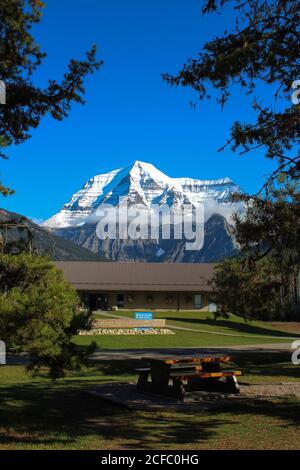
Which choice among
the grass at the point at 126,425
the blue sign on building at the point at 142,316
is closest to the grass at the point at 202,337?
the blue sign on building at the point at 142,316

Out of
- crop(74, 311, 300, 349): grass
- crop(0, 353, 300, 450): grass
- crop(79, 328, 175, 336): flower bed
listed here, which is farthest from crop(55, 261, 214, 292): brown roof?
crop(0, 353, 300, 450): grass

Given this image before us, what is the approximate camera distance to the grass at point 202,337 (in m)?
27.0

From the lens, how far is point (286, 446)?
680 centimetres

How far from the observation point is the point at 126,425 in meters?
8.27

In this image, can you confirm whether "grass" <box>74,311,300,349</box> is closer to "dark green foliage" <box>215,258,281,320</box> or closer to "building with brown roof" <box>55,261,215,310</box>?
"dark green foliage" <box>215,258,281,320</box>

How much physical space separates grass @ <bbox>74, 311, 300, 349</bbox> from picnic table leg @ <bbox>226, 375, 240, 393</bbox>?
7.18 metres

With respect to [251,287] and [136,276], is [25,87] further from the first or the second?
[136,276]

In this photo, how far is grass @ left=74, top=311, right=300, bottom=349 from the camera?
88.6ft

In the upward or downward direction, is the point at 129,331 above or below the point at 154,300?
below

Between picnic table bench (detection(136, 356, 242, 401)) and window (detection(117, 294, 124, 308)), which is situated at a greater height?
window (detection(117, 294, 124, 308))

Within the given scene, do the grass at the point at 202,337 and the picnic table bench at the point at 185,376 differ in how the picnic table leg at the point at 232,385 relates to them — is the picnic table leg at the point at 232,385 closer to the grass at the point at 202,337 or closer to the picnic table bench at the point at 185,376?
the picnic table bench at the point at 185,376

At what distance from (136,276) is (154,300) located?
3172 mm

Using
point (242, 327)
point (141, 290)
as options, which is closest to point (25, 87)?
point (242, 327)
